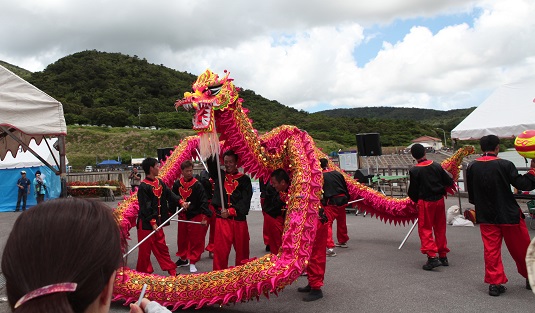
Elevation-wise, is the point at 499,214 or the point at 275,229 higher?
the point at 499,214

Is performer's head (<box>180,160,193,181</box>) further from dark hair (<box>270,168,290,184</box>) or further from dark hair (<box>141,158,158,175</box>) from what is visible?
dark hair (<box>270,168,290,184</box>)

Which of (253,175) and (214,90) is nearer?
(214,90)

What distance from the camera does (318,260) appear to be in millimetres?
5012

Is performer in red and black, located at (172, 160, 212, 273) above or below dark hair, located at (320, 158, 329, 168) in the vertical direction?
below

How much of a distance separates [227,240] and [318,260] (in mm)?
1136

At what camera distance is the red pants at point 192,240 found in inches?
271

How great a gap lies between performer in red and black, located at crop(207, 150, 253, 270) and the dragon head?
28.1 inches

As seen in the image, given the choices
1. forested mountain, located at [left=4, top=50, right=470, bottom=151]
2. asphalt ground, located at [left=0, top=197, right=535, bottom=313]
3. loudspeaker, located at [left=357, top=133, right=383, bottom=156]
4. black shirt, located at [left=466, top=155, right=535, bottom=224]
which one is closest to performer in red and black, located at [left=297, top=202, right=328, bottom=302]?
asphalt ground, located at [left=0, top=197, right=535, bottom=313]

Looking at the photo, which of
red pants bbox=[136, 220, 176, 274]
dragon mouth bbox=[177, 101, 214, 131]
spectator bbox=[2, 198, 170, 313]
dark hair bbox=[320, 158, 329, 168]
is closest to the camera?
spectator bbox=[2, 198, 170, 313]

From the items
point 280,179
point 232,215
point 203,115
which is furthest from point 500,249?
point 203,115

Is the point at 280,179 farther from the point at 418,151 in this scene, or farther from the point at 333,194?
the point at 333,194

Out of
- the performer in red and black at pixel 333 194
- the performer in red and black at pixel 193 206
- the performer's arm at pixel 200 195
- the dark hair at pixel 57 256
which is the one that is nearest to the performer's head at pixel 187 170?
the performer in red and black at pixel 193 206

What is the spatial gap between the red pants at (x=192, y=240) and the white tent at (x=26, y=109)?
2639mm

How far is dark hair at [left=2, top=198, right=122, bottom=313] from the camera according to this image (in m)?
1.00
